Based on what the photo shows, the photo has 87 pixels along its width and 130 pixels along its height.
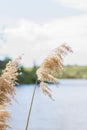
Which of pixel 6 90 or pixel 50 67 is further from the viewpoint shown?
pixel 50 67

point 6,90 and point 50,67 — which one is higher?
point 50,67

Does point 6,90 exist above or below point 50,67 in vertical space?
below

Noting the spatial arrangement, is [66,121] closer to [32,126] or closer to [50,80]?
[32,126]

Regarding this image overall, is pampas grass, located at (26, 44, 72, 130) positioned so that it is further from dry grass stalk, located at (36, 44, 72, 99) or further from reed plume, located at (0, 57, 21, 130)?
reed plume, located at (0, 57, 21, 130)

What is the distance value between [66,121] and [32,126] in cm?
416

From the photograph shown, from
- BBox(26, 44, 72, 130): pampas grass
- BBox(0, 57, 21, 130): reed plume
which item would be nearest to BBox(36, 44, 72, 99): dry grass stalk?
BBox(26, 44, 72, 130): pampas grass

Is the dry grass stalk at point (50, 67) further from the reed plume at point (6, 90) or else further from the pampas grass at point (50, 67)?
the reed plume at point (6, 90)

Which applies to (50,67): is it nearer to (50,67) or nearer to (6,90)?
(50,67)

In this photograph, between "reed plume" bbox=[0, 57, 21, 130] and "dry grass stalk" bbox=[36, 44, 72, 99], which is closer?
"reed plume" bbox=[0, 57, 21, 130]

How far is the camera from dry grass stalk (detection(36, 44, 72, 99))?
472 centimetres

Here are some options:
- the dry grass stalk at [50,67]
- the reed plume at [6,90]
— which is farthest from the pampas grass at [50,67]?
the reed plume at [6,90]

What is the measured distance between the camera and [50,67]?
4773mm

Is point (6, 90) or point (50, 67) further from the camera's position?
point (50, 67)

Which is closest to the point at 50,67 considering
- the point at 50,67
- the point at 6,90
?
the point at 50,67
